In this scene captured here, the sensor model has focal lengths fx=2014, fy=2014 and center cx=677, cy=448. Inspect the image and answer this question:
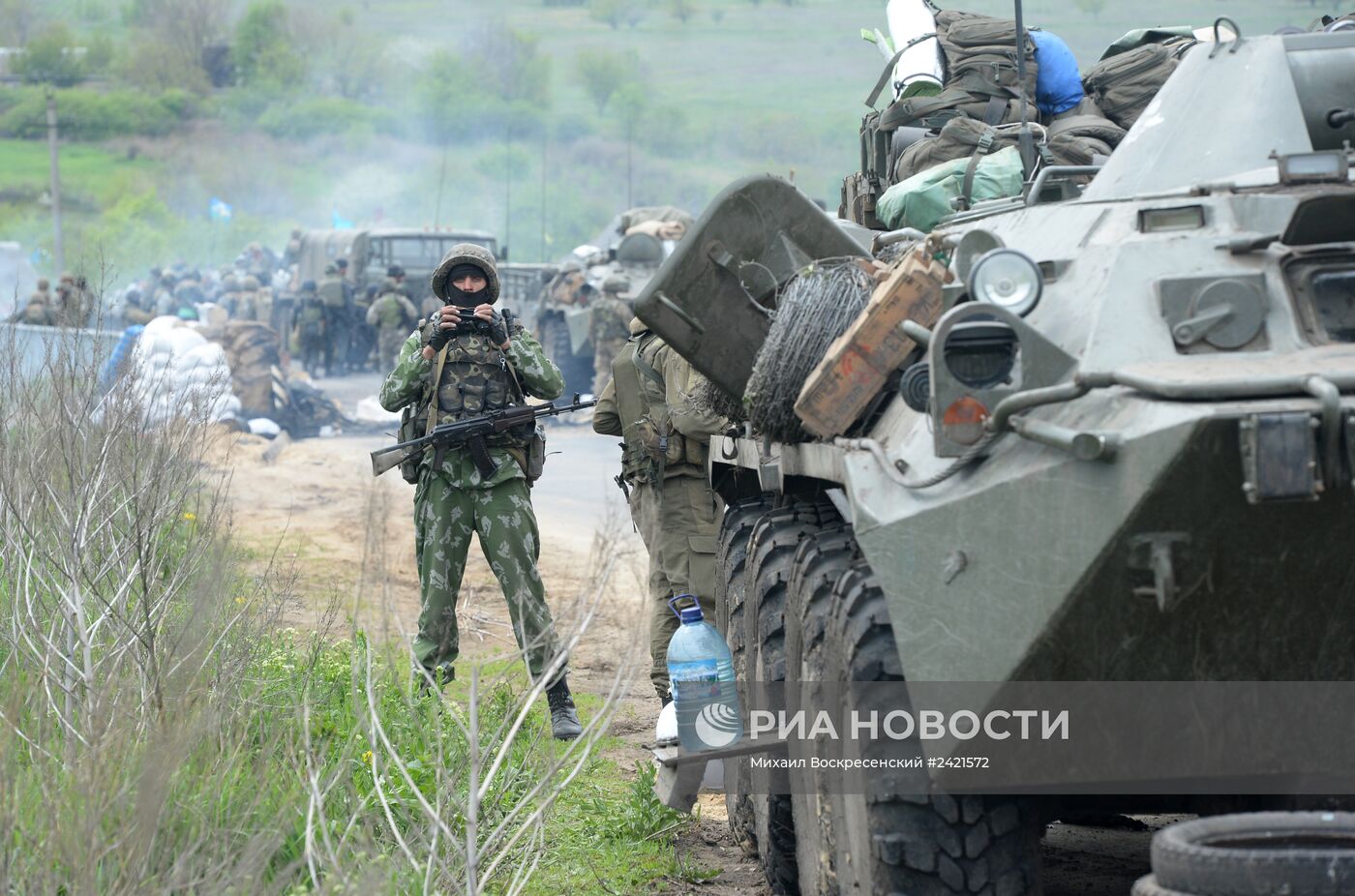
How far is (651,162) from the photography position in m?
59.4

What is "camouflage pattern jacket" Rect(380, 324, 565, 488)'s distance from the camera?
722 centimetres

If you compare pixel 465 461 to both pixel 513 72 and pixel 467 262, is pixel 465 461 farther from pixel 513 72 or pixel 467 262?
pixel 513 72

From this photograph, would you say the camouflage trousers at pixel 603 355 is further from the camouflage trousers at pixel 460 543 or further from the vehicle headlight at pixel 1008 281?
the vehicle headlight at pixel 1008 281

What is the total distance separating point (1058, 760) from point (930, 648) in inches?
12.7

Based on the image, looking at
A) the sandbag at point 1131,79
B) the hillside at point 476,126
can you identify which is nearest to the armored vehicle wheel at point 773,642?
the sandbag at point 1131,79

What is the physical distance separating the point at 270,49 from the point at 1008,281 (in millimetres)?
67415

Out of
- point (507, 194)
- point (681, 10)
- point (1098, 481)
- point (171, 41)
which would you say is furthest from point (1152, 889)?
point (171, 41)

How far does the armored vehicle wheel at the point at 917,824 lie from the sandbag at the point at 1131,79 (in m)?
4.21

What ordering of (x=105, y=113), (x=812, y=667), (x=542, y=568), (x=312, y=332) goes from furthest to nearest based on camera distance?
(x=105, y=113), (x=312, y=332), (x=542, y=568), (x=812, y=667)

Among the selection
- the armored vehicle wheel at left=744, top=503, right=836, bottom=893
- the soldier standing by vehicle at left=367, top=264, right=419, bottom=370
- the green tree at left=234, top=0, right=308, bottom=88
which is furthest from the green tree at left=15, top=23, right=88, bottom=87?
the armored vehicle wheel at left=744, top=503, right=836, bottom=893

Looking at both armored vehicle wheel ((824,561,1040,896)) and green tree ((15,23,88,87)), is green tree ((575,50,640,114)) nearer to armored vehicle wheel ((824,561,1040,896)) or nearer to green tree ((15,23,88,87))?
green tree ((15,23,88,87))

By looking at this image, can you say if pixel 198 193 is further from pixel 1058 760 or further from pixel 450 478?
pixel 1058 760

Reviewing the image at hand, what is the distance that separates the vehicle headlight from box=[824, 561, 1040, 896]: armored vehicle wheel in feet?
2.10

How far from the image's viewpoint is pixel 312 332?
2781cm
